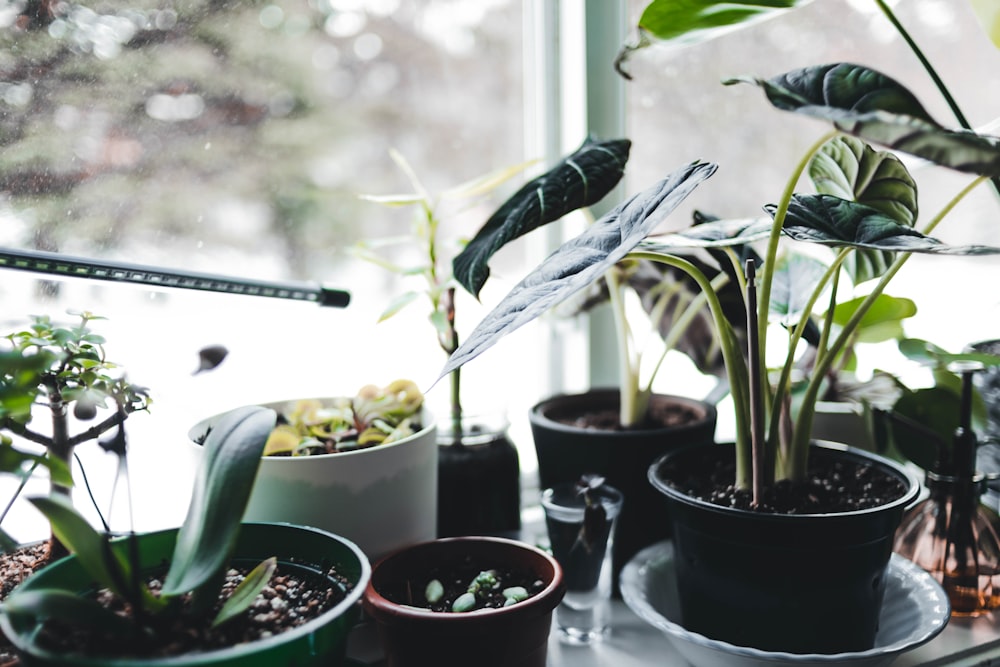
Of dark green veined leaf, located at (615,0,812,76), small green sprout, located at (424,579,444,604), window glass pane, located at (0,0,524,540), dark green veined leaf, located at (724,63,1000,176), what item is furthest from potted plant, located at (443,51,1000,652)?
window glass pane, located at (0,0,524,540)

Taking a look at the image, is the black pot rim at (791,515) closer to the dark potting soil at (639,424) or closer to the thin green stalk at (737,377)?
the thin green stalk at (737,377)

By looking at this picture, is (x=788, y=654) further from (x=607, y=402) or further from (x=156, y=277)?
(x=156, y=277)

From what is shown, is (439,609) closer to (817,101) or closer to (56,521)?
(56,521)

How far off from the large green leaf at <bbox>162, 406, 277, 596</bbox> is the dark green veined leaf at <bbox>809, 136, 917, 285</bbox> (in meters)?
0.61

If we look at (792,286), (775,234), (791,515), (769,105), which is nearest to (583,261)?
(775,234)

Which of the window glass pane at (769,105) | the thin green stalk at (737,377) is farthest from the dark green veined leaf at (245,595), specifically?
the window glass pane at (769,105)

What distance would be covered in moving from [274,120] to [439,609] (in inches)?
26.3

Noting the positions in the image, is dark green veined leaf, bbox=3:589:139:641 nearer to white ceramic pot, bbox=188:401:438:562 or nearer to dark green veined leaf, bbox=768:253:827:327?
white ceramic pot, bbox=188:401:438:562

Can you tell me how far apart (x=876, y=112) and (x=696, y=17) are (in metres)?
0.25

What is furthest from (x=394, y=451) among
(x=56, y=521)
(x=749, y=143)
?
(x=749, y=143)

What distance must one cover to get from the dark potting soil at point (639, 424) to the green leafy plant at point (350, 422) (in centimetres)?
23

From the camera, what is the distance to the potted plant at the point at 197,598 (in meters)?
0.48

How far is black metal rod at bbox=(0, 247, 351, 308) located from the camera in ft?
2.13

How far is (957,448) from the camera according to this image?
2.77ft
